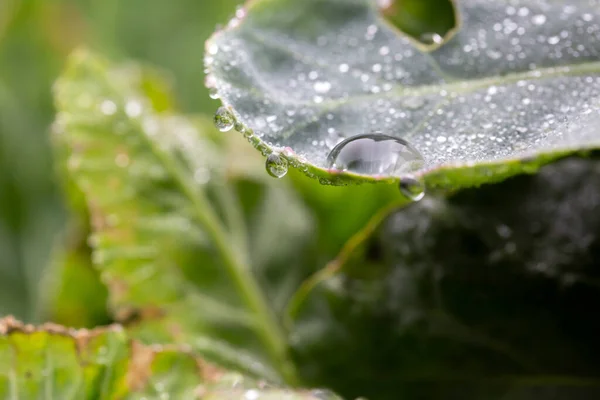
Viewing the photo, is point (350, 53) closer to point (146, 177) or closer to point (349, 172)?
point (349, 172)

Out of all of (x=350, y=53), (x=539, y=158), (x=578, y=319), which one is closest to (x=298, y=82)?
(x=350, y=53)

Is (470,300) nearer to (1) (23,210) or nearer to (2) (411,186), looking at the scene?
(2) (411,186)

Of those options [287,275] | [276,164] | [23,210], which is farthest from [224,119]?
[23,210]

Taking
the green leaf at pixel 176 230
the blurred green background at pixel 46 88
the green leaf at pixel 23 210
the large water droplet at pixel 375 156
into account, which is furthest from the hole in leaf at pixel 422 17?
the green leaf at pixel 23 210

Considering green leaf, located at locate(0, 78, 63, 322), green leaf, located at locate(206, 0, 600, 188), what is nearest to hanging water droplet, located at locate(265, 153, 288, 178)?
green leaf, located at locate(206, 0, 600, 188)

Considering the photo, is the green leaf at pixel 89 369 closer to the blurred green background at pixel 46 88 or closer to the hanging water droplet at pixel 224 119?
the hanging water droplet at pixel 224 119

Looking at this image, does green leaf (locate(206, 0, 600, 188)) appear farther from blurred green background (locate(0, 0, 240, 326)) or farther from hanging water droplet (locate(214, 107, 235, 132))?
blurred green background (locate(0, 0, 240, 326))
